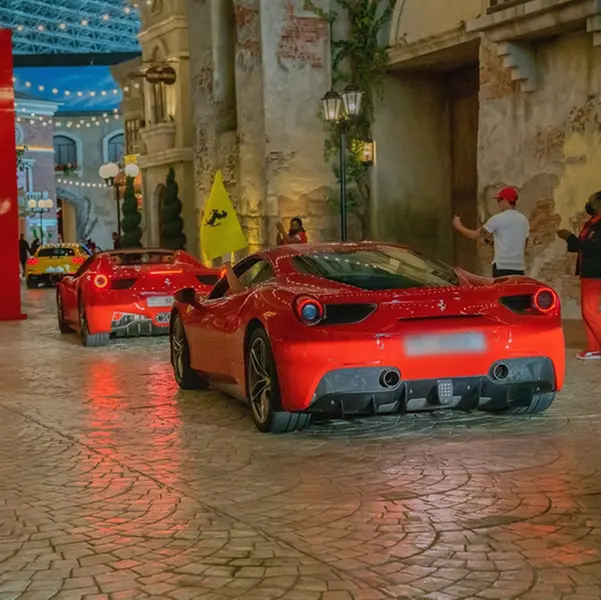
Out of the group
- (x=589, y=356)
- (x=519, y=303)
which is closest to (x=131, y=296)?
(x=589, y=356)

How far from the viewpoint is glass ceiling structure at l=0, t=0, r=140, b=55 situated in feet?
186


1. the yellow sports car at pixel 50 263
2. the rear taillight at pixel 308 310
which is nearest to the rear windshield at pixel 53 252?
the yellow sports car at pixel 50 263

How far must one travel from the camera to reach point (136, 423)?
7207mm

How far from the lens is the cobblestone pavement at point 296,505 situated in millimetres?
3732

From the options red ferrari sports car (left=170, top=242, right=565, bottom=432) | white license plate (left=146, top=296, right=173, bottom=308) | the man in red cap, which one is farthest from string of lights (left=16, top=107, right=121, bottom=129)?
red ferrari sports car (left=170, top=242, right=565, bottom=432)

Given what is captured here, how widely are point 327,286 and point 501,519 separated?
2.46 m

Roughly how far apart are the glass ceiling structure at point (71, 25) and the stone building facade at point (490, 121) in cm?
3694

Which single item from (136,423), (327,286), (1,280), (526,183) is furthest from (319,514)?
(1,280)

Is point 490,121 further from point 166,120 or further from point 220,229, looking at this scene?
point 166,120

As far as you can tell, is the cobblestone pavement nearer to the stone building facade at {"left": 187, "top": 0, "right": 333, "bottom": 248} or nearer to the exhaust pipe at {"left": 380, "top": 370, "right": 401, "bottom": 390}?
the exhaust pipe at {"left": 380, "top": 370, "right": 401, "bottom": 390}

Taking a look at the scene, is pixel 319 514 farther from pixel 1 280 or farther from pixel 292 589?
pixel 1 280

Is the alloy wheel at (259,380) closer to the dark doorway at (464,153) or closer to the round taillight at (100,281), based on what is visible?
the round taillight at (100,281)

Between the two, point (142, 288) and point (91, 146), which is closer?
point (142, 288)

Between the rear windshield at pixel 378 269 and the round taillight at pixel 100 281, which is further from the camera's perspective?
the round taillight at pixel 100 281
